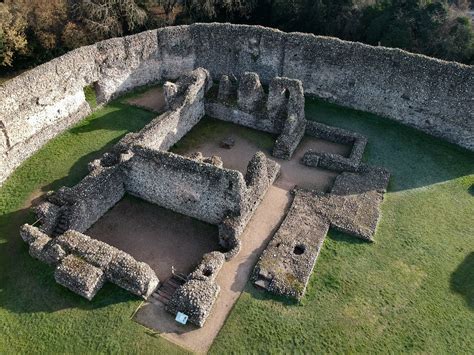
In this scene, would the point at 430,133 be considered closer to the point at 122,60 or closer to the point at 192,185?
the point at 192,185

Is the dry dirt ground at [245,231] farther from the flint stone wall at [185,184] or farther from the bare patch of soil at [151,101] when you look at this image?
the bare patch of soil at [151,101]

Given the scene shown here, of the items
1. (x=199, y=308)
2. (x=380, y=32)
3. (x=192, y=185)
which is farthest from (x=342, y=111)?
(x=199, y=308)

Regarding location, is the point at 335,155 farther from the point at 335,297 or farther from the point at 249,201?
the point at 335,297

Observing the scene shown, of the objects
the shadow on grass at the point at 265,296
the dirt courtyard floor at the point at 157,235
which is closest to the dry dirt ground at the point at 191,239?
the dirt courtyard floor at the point at 157,235

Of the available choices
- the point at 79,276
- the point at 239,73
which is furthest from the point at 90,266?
the point at 239,73

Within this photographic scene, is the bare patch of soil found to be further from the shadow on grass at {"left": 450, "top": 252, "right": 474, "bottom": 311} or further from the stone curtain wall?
the shadow on grass at {"left": 450, "top": 252, "right": 474, "bottom": 311}
